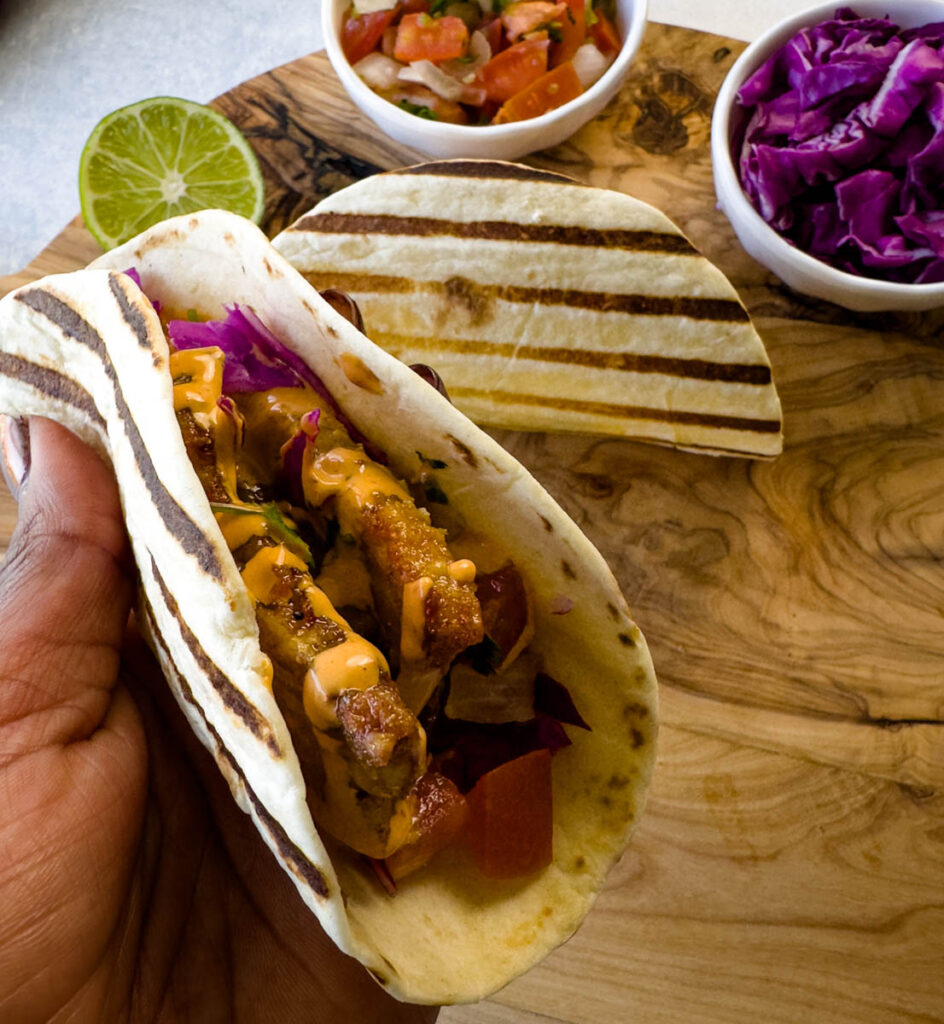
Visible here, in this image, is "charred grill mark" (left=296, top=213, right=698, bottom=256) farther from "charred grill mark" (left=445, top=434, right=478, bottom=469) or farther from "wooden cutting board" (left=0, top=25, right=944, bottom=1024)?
"charred grill mark" (left=445, top=434, right=478, bottom=469)

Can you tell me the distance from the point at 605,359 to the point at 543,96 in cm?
80

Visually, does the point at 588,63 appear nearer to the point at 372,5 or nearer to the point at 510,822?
the point at 372,5

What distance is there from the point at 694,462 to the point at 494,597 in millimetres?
999

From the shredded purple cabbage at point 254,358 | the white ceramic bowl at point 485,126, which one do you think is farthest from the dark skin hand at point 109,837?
the white ceramic bowl at point 485,126

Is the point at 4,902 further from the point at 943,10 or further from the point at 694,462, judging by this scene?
the point at 943,10

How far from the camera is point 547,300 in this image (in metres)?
2.58

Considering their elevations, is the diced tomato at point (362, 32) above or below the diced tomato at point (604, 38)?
above

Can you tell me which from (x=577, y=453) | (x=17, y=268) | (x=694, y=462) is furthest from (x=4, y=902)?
(x=17, y=268)

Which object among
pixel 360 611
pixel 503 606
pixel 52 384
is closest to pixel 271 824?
pixel 360 611

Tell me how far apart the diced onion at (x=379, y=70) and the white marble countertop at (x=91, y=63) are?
97cm

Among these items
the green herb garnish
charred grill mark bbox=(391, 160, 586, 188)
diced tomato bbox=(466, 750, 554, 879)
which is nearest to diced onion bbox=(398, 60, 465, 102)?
charred grill mark bbox=(391, 160, 586, 188)

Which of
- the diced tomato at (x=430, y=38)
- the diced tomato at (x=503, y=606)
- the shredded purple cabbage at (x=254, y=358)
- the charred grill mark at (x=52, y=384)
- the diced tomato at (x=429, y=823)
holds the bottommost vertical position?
the diced tomato at (x=429, y=823)

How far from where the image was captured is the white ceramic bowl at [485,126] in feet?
8.84

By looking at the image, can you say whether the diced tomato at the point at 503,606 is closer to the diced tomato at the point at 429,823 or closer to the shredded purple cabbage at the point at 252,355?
the diced tomato at the point at 429,823
